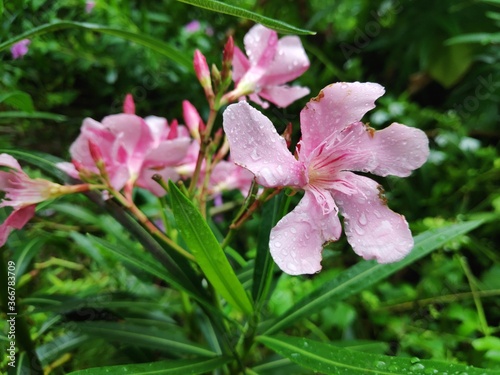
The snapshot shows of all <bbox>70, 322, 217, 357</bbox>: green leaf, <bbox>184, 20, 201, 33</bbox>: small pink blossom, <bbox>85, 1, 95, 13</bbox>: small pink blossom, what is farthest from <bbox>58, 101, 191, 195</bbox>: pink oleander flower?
<bbox>184, 20, 201, 33</bbox>: small pink blossom

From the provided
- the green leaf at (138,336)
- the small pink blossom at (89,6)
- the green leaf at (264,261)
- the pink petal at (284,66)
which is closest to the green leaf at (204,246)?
the green leaf at (264,261)

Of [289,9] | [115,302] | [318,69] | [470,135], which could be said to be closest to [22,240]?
[115,302]

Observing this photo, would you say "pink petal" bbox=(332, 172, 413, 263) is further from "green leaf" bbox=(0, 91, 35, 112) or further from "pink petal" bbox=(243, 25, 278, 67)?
"green leaf" bbox=(0, 91, 35, 112)

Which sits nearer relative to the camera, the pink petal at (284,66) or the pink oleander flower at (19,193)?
the pink oleander flower at (19,193)

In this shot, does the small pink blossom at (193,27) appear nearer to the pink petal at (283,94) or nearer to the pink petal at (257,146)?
the pink petal at (283,94)

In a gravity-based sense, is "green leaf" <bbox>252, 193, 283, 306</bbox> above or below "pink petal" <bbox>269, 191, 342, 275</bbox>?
below

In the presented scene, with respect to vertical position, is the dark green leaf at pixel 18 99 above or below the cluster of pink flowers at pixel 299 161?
above
